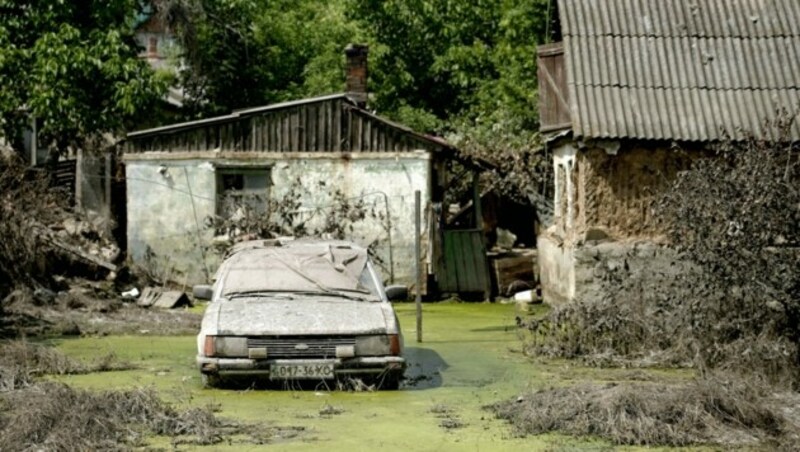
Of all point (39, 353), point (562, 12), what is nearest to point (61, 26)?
point (562, 12)

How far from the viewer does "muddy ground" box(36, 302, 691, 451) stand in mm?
10352

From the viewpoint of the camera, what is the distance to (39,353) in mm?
14406

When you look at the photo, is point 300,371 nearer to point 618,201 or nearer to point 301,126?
point 618,201

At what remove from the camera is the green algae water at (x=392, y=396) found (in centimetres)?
1031

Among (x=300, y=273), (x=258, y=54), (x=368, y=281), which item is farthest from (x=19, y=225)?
(x=258, y=54)

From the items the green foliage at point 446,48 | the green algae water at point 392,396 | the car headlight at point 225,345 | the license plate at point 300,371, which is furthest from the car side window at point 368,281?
the green foliage at point 446,48

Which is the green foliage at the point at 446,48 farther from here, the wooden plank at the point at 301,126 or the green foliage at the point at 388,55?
the wooden plank at the point at 301,126

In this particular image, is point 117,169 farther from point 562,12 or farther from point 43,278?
point 562,12

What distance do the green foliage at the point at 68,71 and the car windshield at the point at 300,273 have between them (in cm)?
1260

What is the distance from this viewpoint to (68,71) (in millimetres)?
25953

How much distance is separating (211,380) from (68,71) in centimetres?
1469

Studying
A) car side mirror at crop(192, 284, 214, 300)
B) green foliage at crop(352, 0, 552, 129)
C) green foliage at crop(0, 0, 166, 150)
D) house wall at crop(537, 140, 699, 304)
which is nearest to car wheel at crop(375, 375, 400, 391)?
car side mirror at crop(192, 284, 214, 300)

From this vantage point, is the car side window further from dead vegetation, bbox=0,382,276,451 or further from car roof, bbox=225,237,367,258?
dead vegetation, bbox=0,382,276,451

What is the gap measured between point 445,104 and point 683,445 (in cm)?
2737
